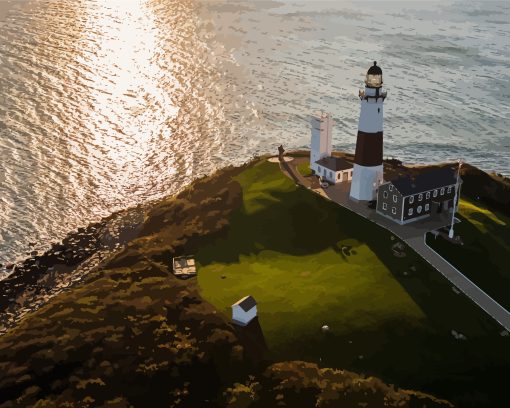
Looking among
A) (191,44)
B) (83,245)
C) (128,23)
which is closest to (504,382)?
(83,245)

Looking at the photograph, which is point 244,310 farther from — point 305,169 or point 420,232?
point 305,169

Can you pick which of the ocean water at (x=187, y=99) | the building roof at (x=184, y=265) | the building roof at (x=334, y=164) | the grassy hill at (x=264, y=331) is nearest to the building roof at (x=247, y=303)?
the grassy hill at (x=264, y=331)

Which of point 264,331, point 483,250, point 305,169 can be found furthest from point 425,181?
point 264,331

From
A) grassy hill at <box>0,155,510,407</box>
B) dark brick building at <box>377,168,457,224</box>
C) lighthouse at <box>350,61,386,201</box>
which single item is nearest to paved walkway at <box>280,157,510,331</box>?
dark brick building at <box>377,168,457,224</box>

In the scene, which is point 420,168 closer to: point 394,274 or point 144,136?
point 394,274

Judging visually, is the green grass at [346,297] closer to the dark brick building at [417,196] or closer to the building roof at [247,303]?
the building roof at [247,303]

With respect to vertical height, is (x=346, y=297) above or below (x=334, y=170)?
below
